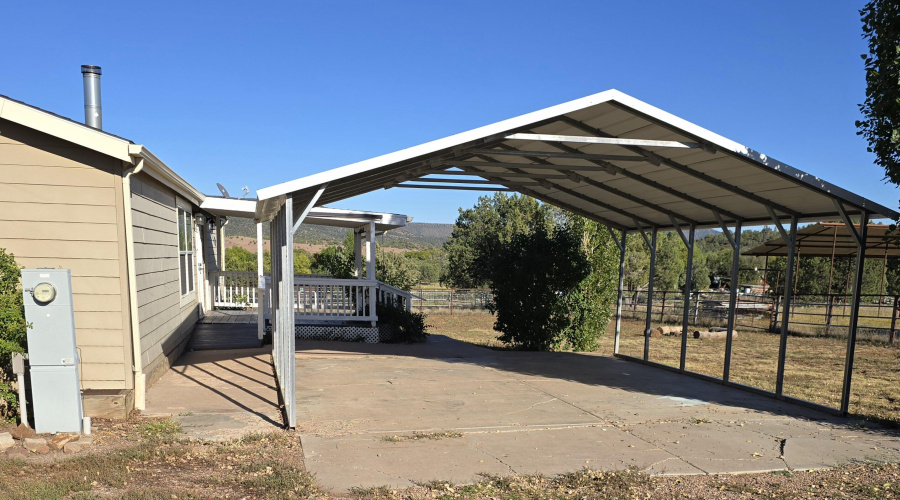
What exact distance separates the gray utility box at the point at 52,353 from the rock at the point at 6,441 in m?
0.24

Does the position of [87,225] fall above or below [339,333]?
above

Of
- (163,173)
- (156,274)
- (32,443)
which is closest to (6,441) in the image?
(32,443)

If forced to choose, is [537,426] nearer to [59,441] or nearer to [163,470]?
[163,470]

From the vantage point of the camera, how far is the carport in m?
6.03

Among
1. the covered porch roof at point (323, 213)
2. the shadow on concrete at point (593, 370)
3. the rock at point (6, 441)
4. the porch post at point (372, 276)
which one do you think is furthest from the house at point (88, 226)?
the porch post at point (372, 276)

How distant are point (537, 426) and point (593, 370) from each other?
12.9 feet

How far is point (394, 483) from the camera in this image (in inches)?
176

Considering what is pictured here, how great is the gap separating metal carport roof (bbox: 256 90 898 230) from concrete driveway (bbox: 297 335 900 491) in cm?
250

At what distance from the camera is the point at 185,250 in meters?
10.6

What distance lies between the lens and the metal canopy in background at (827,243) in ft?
53.8

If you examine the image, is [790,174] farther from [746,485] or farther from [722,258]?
[722,258]

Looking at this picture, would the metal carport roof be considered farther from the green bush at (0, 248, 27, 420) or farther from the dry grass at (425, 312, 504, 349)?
the dry grass at (425, 312, 504, 349)

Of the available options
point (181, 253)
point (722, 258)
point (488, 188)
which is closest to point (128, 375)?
point (181, 253)

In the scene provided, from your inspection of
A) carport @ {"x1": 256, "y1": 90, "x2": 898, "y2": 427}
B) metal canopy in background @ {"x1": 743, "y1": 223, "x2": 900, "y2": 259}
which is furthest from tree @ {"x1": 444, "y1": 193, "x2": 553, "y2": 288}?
carport @ {"x1": 256, "y1": 90, "x2": 898, "y2": 427}
